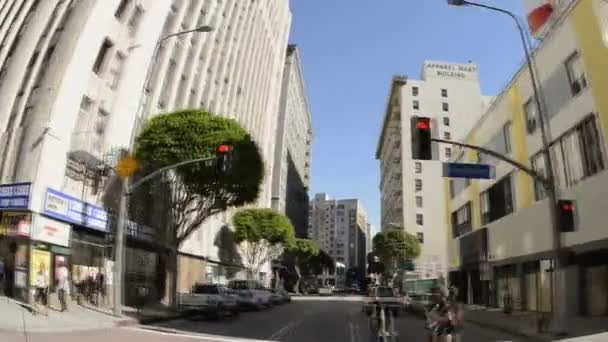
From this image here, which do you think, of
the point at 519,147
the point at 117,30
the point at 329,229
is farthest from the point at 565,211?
the point at 329,229

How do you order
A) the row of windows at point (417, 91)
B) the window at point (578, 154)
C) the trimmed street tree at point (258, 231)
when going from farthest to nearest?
1. the row of windows at point (417, 91)
2. the trimmed street tree at point (258, 231)
3. the window at point (578, 154)

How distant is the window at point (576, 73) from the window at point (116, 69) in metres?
23.0

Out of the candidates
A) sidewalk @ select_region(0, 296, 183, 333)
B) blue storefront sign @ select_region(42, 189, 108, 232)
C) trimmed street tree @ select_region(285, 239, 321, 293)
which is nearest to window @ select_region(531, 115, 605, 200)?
sidewalk @ select_region(0, 296, 183, 333)

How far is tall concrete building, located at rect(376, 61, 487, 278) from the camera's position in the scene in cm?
8519

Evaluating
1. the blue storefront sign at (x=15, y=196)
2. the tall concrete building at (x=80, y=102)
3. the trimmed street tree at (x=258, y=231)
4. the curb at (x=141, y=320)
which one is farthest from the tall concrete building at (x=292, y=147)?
the blue storefront sign at (x=15, y=196)

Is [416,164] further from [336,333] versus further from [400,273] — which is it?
[336,333]

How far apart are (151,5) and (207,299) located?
18215mm

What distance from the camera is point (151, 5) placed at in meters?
33.2

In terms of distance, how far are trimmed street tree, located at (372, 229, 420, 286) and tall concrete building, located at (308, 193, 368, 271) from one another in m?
107

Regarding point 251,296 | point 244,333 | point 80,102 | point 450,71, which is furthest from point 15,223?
point 450,71

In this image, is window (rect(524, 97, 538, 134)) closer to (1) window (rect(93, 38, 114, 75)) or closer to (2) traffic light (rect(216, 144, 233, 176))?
(2) traffic light (rect(216, 144, 233, 176))

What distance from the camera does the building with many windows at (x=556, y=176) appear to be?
24.0m

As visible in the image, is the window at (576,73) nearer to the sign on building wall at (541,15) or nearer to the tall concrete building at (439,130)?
the sign on building wall at (541,15)

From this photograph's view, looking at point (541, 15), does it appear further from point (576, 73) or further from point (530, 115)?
point (576, 73)
